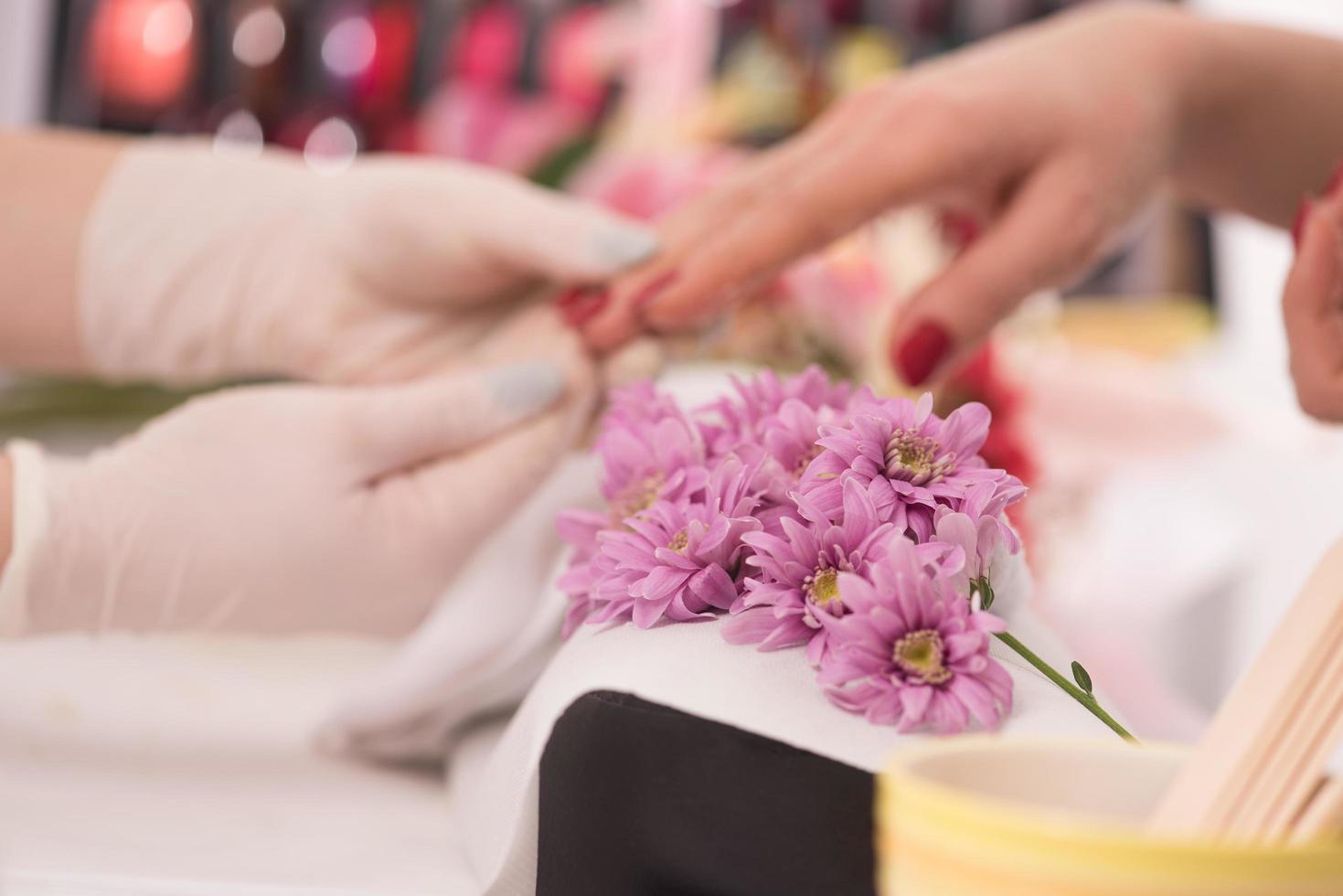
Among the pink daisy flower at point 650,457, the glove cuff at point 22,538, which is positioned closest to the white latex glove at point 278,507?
the glove cuff at point 22,538

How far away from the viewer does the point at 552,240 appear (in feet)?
1.86

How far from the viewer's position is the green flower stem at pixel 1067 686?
0.32 m

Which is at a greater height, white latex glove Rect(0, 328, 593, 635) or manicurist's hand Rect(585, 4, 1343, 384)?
manicurist's hand Rect(585, 4, 1343, 384)

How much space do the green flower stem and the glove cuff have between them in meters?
0.35

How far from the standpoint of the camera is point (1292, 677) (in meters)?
0.25

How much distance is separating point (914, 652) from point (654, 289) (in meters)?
0.30

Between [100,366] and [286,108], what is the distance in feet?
4.22

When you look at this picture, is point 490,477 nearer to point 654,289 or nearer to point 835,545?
point 654,289

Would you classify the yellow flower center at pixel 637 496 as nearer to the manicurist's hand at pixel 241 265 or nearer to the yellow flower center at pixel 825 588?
the yellow flower center at pixel 825 588

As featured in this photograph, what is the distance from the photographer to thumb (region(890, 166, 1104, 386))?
573mm

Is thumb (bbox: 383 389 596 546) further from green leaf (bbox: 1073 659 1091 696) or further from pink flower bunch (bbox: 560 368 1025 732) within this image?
green leaf (bbox: 1073 659 1091 696)

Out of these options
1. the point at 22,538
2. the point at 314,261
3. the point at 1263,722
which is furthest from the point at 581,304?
the point at 1263,722

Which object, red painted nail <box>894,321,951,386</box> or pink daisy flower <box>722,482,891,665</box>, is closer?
pink daisy flower <box>722,482,891,665</box>

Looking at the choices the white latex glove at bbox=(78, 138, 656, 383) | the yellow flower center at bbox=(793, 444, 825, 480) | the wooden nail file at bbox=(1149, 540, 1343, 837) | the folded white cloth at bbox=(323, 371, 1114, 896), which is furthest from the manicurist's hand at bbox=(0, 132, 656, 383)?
the wooden nail file at bbox=(1149, 540, 1343, 837)
